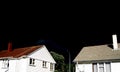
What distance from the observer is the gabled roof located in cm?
3307

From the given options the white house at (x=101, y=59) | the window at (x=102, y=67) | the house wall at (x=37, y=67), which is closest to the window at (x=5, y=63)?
the house wall at (x=37, y=67)

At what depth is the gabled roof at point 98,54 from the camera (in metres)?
33.1

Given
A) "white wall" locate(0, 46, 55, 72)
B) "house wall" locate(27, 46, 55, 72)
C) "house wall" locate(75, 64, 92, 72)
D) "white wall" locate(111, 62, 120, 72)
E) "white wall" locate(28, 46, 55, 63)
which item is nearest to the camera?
"white wall" locate(111, 62, 120, 72)

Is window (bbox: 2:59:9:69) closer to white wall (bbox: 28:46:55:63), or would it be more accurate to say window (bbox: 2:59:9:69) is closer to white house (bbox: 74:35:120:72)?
white wall (bbox: 28:46:55:63)

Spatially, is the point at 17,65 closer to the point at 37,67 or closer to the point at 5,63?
the point at 5,63

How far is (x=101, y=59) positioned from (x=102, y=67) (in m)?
1.14

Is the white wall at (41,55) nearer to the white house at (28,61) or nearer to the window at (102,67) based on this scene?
the white house at (28,61)

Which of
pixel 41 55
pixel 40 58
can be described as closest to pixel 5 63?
pixel 40 58

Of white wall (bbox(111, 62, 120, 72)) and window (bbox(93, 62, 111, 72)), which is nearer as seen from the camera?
white wall (bbox(111, 62, 120, 72))

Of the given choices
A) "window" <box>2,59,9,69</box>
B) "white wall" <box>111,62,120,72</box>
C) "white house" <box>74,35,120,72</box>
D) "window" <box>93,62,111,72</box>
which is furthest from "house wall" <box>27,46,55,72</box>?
"white wall" <box>111,62,120,72</box>

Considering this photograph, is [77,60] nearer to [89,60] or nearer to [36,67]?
[89,60]

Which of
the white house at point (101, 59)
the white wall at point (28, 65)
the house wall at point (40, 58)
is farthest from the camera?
the house wall at point (40, 58)

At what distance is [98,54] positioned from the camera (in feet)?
116

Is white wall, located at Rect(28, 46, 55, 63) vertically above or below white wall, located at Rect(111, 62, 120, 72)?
above
